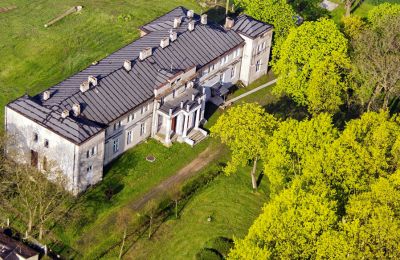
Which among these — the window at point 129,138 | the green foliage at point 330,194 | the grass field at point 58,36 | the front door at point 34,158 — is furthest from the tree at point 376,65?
the front door at point 34,158

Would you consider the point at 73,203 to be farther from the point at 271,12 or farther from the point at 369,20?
the point at 369,20

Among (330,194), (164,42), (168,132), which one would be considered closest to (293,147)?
(330,194)

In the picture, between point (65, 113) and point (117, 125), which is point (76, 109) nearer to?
point (65, 113)

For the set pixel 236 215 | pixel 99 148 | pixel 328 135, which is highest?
pixel 328 135

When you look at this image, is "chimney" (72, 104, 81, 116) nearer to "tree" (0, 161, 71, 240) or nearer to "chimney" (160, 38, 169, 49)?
"tree" (0, 161, 71, 240)

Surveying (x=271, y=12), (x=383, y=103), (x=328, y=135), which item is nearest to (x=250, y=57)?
(x=271, y=12)

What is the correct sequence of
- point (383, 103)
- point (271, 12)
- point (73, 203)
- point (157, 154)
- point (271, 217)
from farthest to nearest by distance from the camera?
point (271, 12) → point (383, 103) → point (157, 154) → point (73, 203) → point (271, 217)

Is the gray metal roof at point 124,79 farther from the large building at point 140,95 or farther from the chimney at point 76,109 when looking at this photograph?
the chimney at point 76,109
